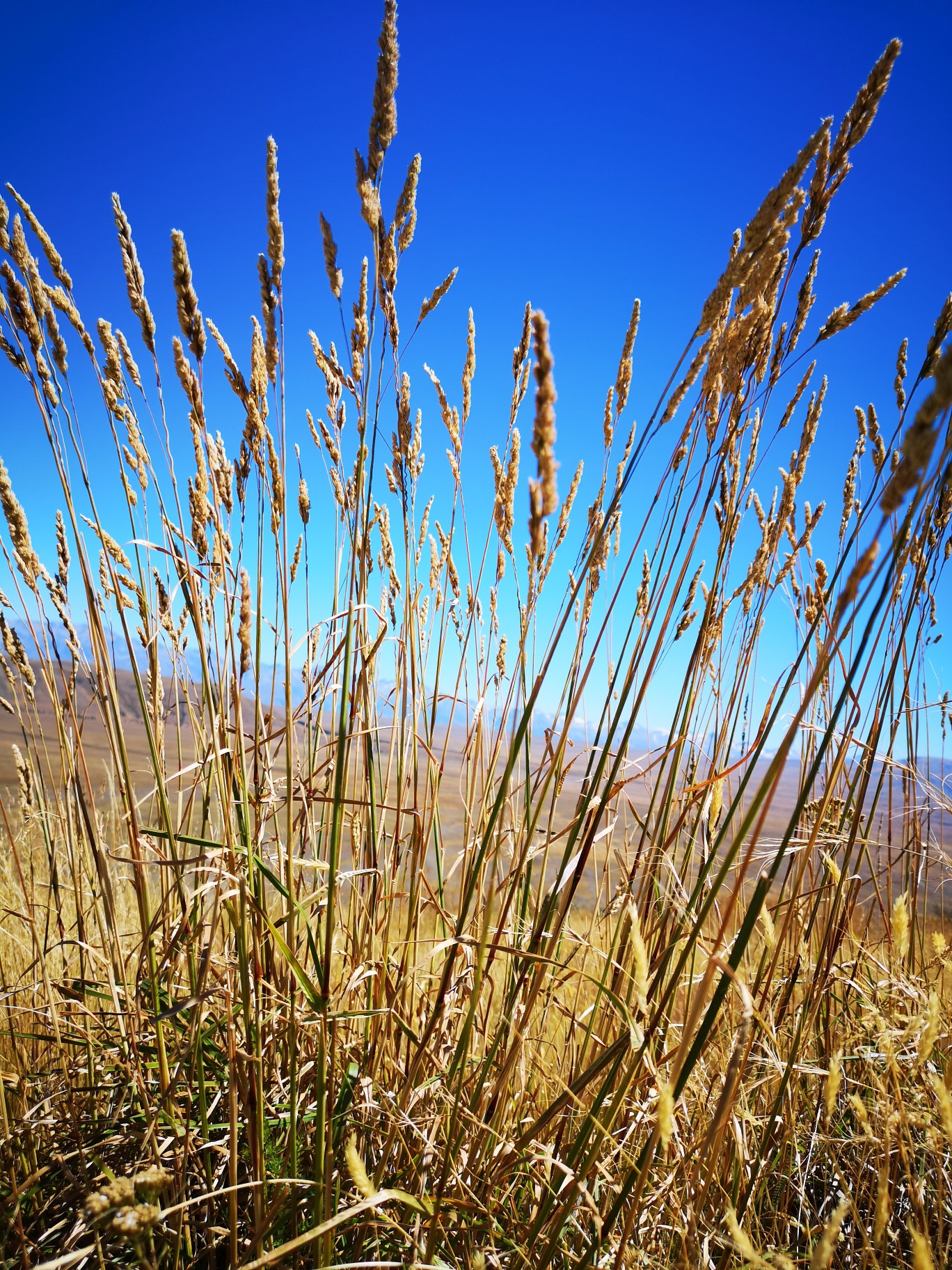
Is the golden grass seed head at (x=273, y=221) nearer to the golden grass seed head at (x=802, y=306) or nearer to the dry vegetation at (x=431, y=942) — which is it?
the dry vegetation at (x=431, y=942)

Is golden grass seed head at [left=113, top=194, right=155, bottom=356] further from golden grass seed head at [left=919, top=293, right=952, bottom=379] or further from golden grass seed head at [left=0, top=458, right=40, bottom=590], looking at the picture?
golden grass seed head at [left=919, top=293, right=952, bottom=379]

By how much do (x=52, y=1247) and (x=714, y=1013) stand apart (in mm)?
954

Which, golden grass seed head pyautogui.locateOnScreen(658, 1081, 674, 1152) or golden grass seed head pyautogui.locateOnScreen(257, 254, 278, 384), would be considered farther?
golden grass seed head pyautogui.locateOnScreen(257, 254, 278, 384)

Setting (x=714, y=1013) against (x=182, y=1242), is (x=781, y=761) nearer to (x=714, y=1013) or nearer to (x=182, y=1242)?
(x=714, y=1013)

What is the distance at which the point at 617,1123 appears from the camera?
3.48ft

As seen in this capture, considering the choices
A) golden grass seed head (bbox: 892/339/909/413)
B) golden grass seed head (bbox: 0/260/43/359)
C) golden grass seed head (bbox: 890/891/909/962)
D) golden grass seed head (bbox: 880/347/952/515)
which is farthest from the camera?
golden grass seed head (bbox: 892/339/909/413)

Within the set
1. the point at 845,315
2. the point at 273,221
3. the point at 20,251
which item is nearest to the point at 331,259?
the point at 273,221

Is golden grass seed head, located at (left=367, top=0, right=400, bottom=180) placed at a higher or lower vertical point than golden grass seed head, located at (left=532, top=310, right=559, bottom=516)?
higher

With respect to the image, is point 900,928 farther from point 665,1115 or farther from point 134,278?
point 134,278

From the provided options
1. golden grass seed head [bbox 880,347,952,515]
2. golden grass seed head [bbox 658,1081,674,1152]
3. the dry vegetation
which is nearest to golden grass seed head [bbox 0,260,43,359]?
the dry vegetation

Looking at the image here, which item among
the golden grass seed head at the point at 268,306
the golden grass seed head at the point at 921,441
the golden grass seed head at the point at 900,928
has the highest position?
the golden grass seed head at the point at 268,306

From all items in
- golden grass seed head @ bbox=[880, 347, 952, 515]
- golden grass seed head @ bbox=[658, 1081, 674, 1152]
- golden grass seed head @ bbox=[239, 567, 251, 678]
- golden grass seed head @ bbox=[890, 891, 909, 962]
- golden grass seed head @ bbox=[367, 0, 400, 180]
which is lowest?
golden grass seed head @ bbox=[658, 1081, 674, 1152]

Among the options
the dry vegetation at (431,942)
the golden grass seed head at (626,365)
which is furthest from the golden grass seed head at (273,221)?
the golden grass seed head at (626,365)

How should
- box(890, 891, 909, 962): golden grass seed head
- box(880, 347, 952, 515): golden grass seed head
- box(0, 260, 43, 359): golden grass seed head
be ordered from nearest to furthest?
box(880, 347, 952, 515): golden grass seed head, box(890, 891, 909, 962): golden grass seed head, box(0, 260, 43, 359): golden grass seed head
